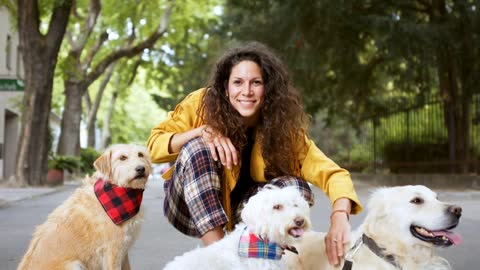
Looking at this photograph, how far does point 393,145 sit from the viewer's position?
20.2 metres

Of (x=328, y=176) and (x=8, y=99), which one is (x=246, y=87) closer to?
(x=328, y=176)

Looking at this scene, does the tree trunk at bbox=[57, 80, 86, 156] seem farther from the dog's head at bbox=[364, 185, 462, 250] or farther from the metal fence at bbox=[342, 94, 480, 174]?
the dog's head at bbox=[364, 185, 462, 250]

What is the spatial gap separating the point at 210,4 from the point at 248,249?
85.9 feet

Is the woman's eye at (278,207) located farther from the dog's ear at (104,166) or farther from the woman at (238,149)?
the dog's ear at (104,166)

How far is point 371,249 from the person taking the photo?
368cm

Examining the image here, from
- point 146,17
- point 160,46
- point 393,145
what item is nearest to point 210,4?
point 146,17

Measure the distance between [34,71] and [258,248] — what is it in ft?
52.9

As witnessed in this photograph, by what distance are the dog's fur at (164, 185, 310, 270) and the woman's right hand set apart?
0.54 metres

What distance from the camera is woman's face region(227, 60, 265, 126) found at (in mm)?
4328

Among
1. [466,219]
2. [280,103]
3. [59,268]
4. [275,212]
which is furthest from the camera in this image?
[466,219]

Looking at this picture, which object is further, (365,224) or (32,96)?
(32,96)

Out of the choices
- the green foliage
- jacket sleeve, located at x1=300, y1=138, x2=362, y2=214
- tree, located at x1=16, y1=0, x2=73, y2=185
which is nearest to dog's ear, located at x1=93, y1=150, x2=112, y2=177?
jacket sleeve, located at x1=300, y1=138, x2=362, y2=214

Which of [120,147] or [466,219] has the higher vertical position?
[120,147]

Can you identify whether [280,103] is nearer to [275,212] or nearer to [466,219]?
[275,212]
